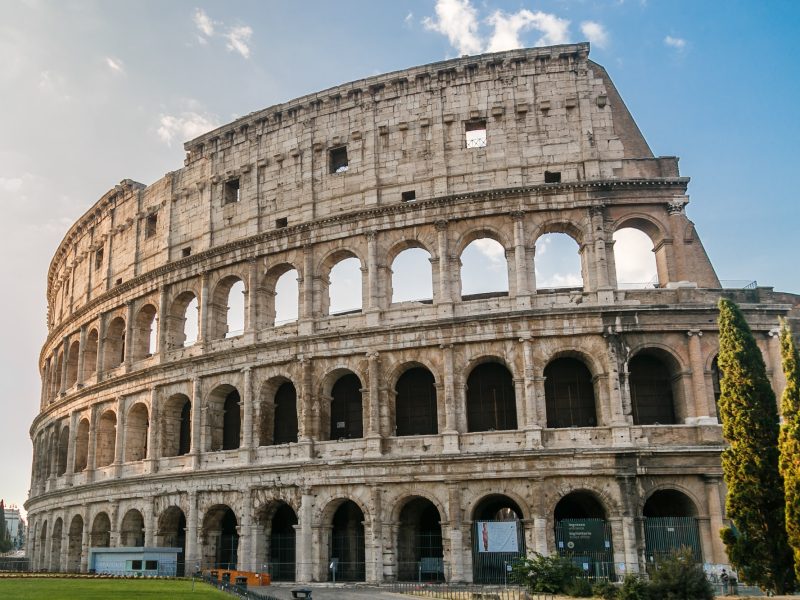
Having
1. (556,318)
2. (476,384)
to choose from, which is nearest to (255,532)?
(476,384)

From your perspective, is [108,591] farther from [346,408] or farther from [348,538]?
[346,408]

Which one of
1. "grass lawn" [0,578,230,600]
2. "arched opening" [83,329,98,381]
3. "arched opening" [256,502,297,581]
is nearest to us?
"grass lawn" [0,578,230,600]

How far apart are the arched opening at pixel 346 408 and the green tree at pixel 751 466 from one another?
12.6 metres

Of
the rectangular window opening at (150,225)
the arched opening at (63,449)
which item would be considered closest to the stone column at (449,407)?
the rectangular window opening at (150,225)

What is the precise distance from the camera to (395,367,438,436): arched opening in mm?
26844

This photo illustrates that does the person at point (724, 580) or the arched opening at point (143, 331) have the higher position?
the arched opening at point (143, 331)

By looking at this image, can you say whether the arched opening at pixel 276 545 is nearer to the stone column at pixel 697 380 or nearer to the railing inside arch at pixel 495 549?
the railing inside arch at pixel 495 549

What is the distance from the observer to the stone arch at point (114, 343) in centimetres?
3575

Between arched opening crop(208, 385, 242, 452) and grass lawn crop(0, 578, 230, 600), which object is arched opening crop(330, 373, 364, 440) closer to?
arched opening crop(208, 385, 242, 452)

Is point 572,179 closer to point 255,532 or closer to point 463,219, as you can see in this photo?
point 463,219

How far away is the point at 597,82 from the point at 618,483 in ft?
46.1

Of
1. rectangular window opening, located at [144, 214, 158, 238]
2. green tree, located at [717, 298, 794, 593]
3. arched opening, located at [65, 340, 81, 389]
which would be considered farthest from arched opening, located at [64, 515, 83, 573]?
green tree, located at [717, 298, 794, 593]

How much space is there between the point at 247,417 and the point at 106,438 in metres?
10.4

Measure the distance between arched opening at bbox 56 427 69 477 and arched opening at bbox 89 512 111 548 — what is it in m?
6.35
